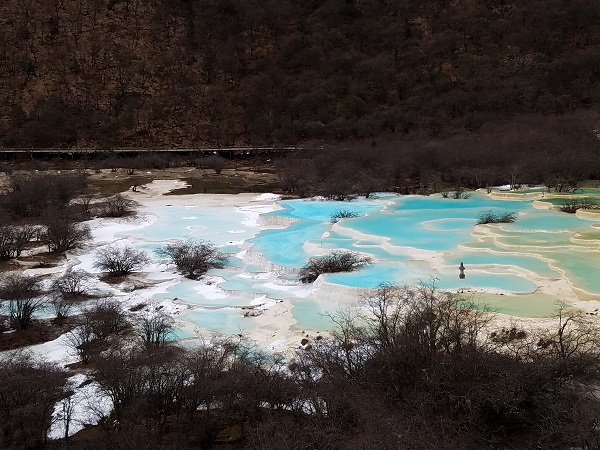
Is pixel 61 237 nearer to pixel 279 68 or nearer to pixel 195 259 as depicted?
pixel 195 259

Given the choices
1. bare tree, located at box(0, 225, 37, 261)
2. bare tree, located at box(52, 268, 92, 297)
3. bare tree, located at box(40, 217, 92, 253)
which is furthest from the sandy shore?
bare tree, located at box(0, 225, 37, 261)

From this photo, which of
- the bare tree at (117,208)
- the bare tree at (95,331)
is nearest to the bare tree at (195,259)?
the bare tree at (95,331)

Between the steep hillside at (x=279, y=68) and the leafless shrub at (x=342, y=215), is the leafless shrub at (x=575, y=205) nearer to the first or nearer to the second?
the leafless shrub at (x=342, y=215)

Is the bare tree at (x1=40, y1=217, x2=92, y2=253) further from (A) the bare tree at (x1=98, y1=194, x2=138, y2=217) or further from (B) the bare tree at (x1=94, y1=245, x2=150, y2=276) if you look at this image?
(A) the bare tree at (x1=98, y1=194, x2=138, y2=217)

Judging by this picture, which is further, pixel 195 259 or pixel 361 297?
pixel 195 259

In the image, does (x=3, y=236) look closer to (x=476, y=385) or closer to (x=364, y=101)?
(x=476, y=385)

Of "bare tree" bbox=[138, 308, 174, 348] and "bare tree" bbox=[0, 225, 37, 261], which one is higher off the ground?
"bare tree" bbox=[138, 308, 174, 348]

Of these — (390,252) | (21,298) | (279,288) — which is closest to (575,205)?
(390,252)

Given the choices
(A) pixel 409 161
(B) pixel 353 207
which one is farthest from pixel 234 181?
(B) pixel 353 207
